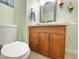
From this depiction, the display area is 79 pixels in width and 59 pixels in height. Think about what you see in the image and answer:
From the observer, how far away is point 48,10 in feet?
8.13

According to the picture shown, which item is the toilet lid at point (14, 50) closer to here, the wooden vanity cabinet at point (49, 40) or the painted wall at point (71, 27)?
the wooden vanity cabinet at point (49, 40)

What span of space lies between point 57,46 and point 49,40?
0.81ft

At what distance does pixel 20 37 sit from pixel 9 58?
5.03ft

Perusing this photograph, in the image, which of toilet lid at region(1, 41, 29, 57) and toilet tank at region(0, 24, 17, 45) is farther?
toilet tank at region(0, 24, 17, 45)

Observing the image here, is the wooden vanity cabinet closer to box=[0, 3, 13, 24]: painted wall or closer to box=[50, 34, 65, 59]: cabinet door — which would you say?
box=[50, 34, 65, 59]: cabinet door

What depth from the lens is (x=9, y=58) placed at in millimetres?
1500

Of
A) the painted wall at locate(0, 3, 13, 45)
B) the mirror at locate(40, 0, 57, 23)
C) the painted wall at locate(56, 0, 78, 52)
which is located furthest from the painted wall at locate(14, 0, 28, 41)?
the painted wall at locate(56, 0, 78, 52)

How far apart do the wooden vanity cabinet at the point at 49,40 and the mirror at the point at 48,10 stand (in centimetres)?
20

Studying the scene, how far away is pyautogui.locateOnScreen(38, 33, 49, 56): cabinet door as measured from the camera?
2314 mm

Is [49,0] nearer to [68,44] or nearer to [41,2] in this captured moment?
[41,2]

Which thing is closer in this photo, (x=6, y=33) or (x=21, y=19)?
(x=6, y=33)

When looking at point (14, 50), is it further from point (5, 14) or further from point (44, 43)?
point (5, 14)

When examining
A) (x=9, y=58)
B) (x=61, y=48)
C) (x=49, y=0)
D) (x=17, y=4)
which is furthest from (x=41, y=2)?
(x=9, y=58)

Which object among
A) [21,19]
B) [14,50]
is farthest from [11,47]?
[21,19]
